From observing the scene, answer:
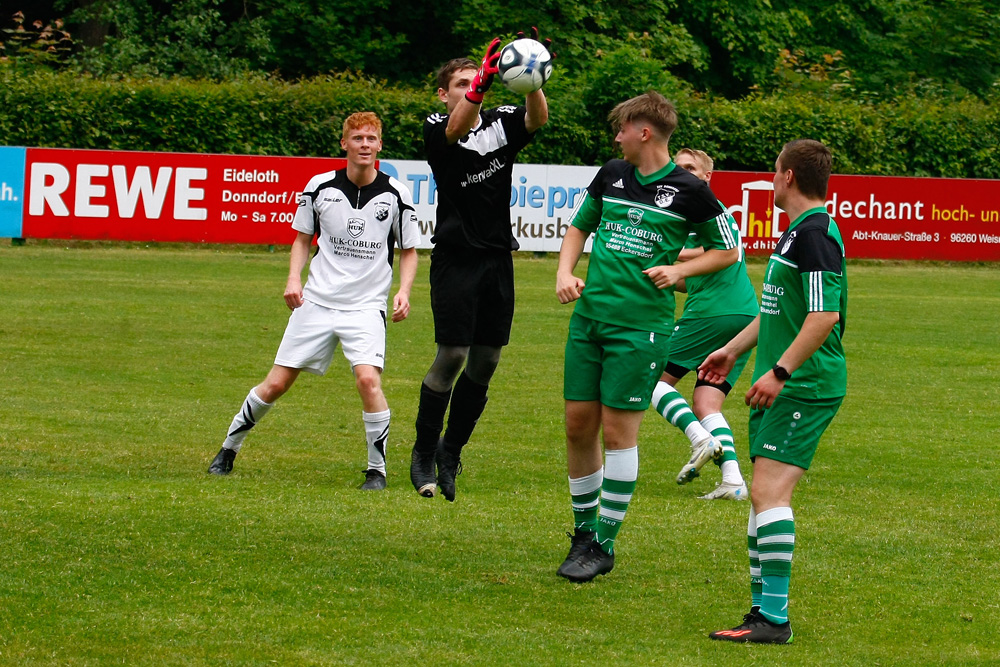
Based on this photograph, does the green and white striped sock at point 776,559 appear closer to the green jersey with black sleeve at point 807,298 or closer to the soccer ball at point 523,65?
the green jersey with black sleeve at point 807,298

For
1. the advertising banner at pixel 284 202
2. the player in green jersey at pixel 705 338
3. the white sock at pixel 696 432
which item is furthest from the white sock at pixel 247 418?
the advertising banner at pixel 284 202

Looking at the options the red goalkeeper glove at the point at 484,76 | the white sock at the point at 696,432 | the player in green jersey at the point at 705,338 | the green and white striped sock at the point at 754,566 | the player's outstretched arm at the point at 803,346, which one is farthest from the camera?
the player in green jersey at the point at 705,338

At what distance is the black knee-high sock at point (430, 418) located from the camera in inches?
289

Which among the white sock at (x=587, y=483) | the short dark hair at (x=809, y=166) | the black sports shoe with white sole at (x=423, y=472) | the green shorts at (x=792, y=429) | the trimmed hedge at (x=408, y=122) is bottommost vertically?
the black sports shoe with white sole at (x=423, y=472)

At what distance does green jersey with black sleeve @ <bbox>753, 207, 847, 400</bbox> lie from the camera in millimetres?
5121

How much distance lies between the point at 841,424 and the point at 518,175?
1567 cm

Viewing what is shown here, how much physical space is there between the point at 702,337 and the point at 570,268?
2692 millimetres

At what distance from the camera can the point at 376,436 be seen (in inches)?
315

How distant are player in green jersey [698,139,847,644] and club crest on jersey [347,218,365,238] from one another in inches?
126

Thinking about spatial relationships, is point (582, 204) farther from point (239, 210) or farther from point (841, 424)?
point (239, 210)

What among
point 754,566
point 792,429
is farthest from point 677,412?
point 792,429

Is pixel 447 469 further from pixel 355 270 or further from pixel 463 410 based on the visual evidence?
pixel 355 270

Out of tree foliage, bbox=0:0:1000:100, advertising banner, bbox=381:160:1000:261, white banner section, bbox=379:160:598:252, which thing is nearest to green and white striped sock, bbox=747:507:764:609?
white banner section, bbox=379:160:598:252

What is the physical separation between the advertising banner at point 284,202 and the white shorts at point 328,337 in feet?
56.2
